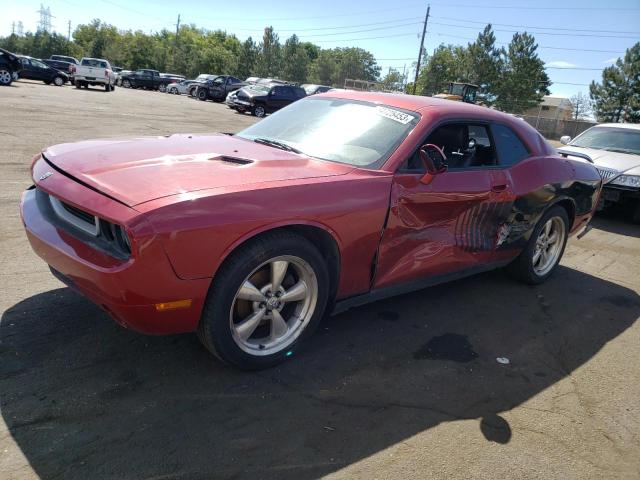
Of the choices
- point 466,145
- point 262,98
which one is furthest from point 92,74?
point 466,145

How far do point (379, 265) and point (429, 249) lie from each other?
1.63 ft

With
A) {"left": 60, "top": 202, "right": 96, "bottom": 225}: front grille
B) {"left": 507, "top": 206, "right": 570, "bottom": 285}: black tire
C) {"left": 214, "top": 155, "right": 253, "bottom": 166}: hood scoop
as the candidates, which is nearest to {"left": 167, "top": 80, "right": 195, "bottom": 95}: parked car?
{"left": 507, "top": 206, "right": 570, "bottom": 285}: black tire

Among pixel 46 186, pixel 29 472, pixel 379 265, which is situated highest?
pixel 46 186

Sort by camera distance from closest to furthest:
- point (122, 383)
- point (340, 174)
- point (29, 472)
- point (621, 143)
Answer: point (29, 472)
point (122, 383)
point (340, 174)
point (621, 143)

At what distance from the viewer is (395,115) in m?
3.65

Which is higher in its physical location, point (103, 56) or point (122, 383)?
point (103, 56)

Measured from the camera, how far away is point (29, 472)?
2035 millimetres

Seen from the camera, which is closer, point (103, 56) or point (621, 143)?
point (621, 143)

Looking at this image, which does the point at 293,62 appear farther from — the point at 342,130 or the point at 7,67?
the point at 342,130

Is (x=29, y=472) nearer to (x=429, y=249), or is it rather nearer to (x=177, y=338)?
(x=177, y=338)

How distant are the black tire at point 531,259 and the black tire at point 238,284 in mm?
2646

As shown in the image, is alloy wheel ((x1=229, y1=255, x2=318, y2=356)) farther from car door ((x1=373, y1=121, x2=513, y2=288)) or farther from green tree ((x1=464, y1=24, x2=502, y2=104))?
green tree ((x1=464, y1=24, x2=502, y2=104))

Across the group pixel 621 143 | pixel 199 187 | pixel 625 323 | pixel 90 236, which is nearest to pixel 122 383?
pixel 90 236

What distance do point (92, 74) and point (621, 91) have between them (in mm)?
49605
